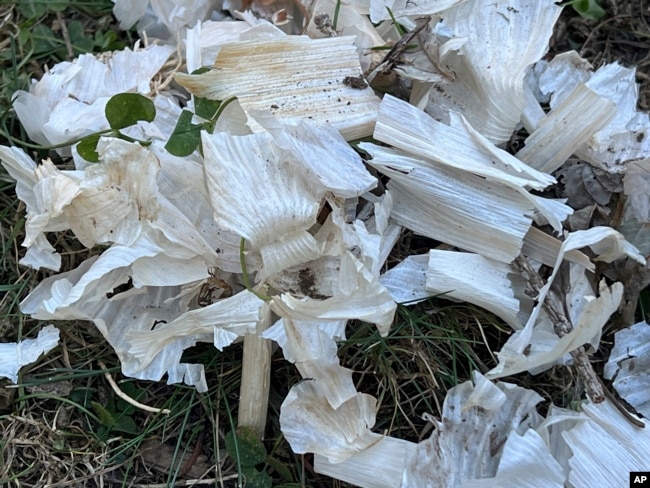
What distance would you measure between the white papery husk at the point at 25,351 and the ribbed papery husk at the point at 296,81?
1.55 ft

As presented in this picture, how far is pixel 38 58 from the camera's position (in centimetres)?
142

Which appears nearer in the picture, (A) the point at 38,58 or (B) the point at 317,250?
(B) the point at 317,250

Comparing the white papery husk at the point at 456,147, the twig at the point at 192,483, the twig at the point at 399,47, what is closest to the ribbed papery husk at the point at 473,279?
the white papery husk at the point at 456,147

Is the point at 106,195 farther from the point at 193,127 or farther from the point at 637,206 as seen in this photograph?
the point at 637,206

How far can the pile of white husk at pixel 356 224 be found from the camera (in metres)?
1.02

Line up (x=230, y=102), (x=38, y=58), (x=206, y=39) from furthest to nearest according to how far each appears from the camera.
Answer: (x=38, y=58) < (x=206, y=39) < (x=230, y=102)

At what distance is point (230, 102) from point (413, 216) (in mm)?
349

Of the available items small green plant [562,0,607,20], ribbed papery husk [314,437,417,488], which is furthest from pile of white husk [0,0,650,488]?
small green plant [562,0,607,20]

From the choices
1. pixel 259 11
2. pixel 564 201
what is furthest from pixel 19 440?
pixel 564 201

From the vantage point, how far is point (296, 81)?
3.75 feet

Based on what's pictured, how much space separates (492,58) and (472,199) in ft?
0.78

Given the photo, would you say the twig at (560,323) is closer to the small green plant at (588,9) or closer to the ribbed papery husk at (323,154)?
the ribbed papery husk at (323,154)

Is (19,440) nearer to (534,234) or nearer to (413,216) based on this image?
(413,216)

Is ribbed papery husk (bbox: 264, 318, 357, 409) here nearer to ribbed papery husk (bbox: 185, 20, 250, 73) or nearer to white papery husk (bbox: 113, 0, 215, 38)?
ribbed papery husk (bbox: 185, 20, 250, 73)
